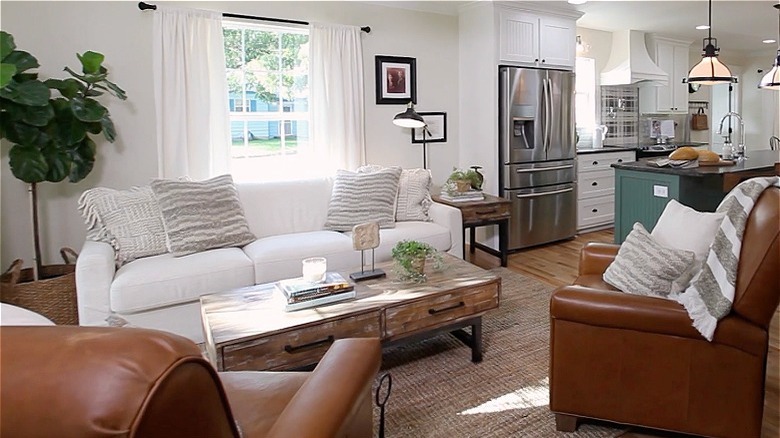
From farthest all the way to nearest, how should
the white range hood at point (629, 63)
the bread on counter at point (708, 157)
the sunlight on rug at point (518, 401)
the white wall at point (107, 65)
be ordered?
the white range hood at point (629, 63), the bread on counter at point (708, 157), the white wall at point (107, 65), the sunlight on rug at point (518, 401)

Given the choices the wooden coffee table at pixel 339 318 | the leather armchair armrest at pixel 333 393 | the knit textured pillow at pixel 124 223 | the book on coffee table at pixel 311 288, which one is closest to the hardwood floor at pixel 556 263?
the wooden coffee table at pixel 339 318

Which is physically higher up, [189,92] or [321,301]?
[189,92]

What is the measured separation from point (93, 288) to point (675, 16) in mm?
6094

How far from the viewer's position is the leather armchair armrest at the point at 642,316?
1.69 metres

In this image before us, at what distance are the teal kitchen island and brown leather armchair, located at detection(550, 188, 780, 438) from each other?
2.01 m

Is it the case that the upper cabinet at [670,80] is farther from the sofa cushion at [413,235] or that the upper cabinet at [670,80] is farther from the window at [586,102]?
the sofa cushion at [413,235]

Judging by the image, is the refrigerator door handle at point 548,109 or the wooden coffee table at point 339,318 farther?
the refrigerator door handle at point 548,109

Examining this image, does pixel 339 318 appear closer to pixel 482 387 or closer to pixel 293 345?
pixel 293 345

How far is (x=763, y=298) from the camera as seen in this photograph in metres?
1.65

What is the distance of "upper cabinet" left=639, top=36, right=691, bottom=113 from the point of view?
6547 millimetres

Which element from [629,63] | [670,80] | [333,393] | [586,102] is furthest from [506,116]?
[333,393]

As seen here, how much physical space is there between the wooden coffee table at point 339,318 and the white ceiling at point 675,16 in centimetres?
301

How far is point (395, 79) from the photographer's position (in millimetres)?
4648

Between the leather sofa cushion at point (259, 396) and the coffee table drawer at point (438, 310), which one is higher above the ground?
the leather sofa cushion at point (259, 396)
